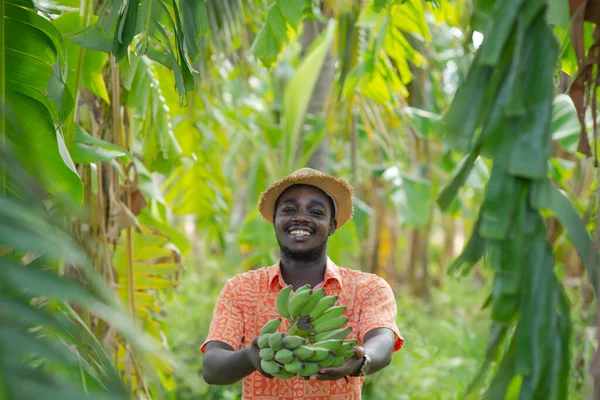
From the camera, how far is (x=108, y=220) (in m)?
2.86

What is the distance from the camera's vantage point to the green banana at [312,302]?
6.04ft

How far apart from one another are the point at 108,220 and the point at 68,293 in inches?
78.5

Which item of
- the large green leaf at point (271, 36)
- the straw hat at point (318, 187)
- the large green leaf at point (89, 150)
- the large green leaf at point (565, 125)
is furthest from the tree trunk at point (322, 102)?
the large green leaf at point (89, 150)

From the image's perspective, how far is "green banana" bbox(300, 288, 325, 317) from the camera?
1.84 meters

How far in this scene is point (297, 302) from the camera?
182 centimetres

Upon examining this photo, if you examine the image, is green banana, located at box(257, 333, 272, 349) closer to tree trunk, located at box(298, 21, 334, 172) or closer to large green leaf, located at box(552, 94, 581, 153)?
tree trunk, located at box(298, 21, 334, 172)

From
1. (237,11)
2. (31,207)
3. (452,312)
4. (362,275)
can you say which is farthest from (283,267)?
(452,312)

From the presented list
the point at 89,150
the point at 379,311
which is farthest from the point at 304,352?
the point at 89,150

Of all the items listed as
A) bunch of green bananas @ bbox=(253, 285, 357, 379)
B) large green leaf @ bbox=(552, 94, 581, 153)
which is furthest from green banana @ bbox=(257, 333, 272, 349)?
large green leaf @ bbox=(552, 94, 581, 153)

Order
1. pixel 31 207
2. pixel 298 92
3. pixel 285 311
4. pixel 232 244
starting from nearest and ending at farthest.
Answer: pixel 31 207, pixel 285 311, pixel 298 92, pixel 232 244

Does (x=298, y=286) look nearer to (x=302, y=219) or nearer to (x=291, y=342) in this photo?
(x=302, y=219)

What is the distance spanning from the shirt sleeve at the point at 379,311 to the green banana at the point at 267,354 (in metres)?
0.44

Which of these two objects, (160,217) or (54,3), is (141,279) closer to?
(160,217)

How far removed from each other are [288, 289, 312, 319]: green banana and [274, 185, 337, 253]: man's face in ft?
1.07
